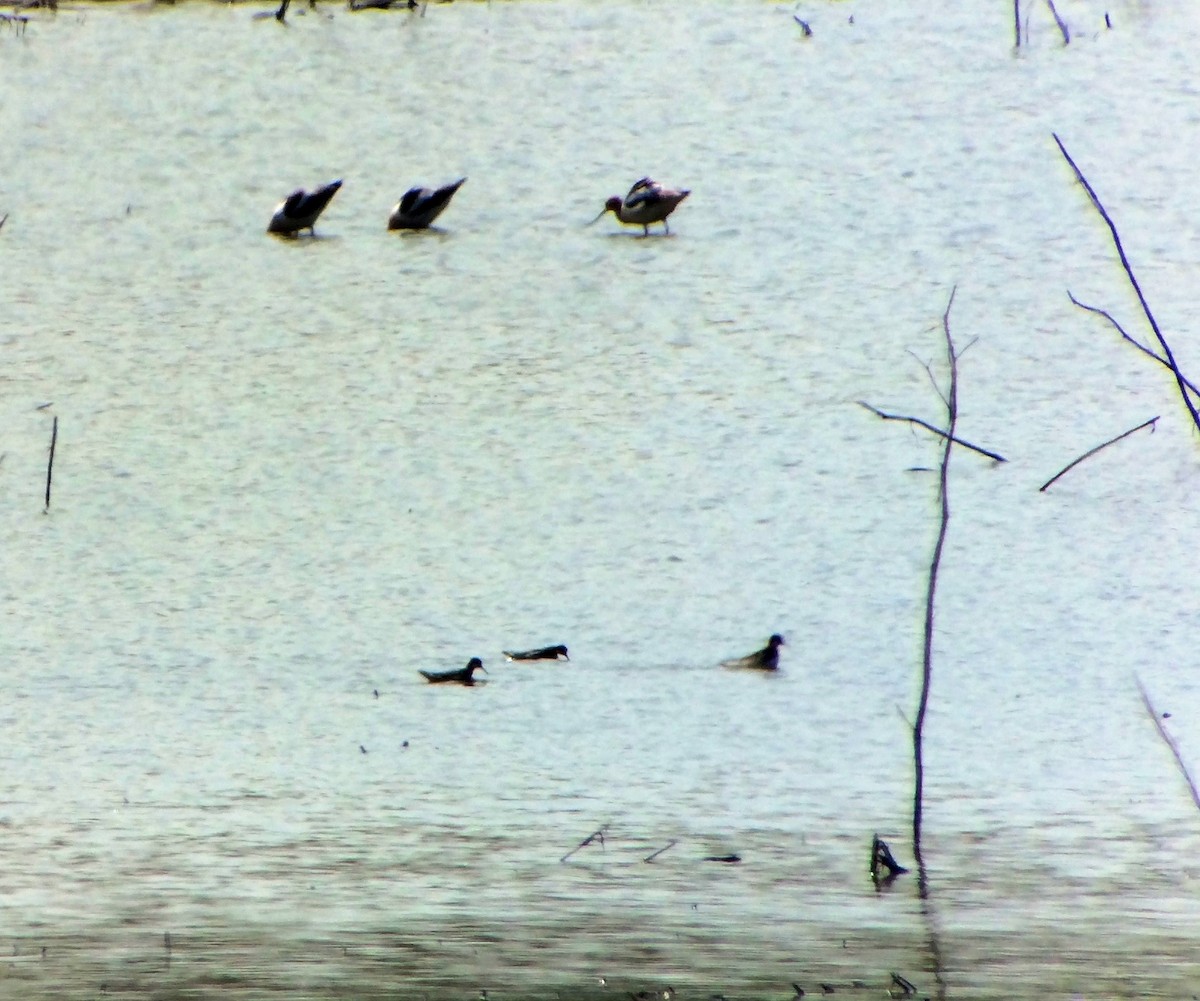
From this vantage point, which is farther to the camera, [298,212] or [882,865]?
[298,212]

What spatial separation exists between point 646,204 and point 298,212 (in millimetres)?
1178

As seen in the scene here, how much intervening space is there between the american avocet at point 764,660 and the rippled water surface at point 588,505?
0.05m

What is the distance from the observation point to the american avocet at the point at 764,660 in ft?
11.5

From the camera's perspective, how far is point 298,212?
20.1 feet

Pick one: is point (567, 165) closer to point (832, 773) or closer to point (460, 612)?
point (460, 612)

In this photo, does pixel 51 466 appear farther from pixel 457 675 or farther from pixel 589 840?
pixel 589 840

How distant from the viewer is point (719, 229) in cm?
596

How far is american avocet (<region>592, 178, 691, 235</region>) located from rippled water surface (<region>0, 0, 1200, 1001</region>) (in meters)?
0.09

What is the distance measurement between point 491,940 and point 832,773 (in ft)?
2.70

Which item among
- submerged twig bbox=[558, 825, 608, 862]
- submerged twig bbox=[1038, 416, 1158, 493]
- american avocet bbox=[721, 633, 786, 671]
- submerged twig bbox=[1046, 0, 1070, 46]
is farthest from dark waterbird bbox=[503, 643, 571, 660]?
submerged twig bbox=[1046, 0, 1070, 46]

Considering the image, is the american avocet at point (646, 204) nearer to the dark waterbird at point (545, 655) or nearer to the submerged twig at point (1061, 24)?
the submerged twig at point (1061, 24)

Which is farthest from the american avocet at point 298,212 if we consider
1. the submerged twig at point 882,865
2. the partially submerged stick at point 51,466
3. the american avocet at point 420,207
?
the submerged twig at point 882,865

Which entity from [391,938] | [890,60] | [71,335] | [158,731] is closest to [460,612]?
[158,731]

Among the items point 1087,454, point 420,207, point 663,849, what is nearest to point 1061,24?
point 420,207
